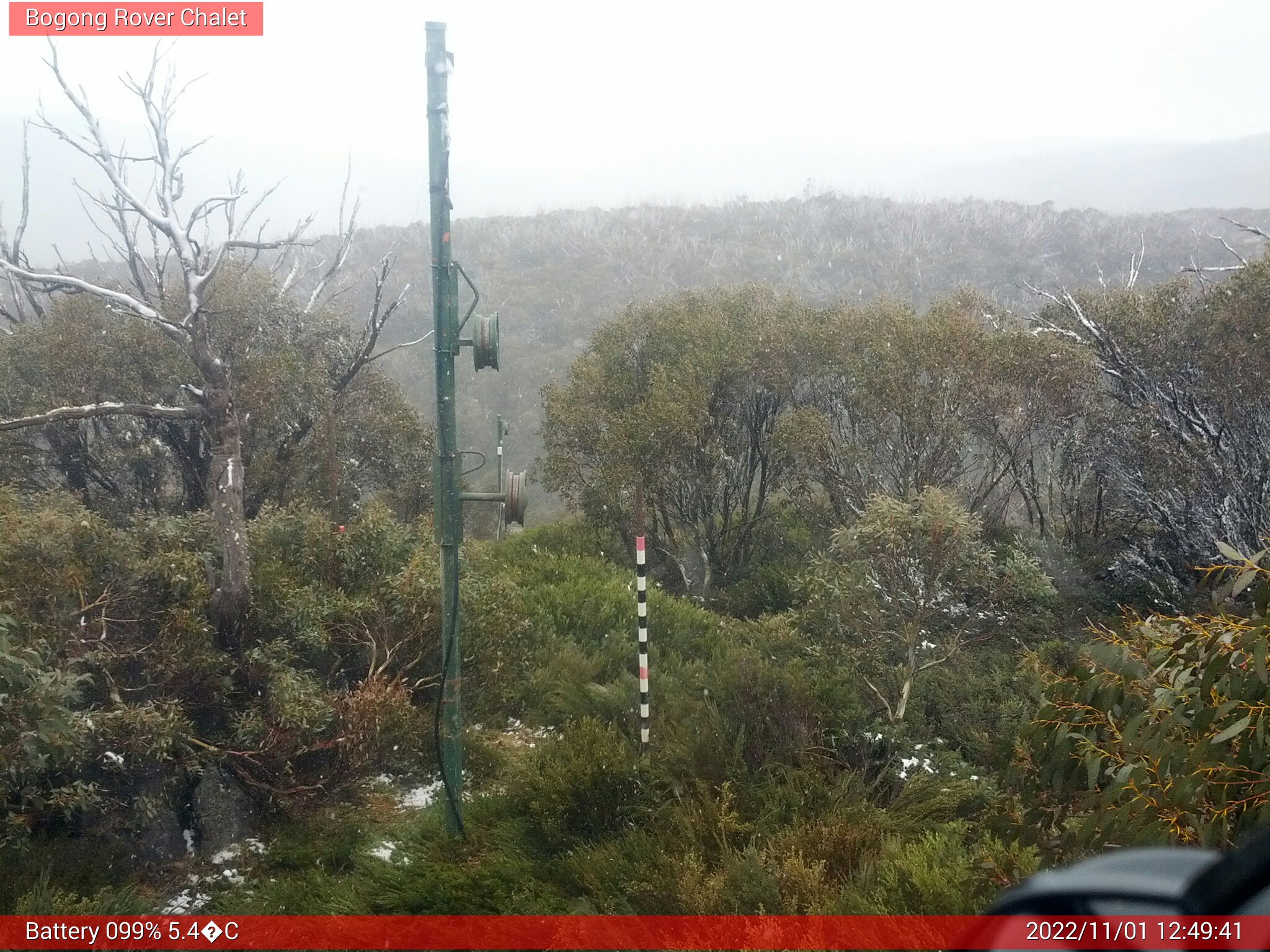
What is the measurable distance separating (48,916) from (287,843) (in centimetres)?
141

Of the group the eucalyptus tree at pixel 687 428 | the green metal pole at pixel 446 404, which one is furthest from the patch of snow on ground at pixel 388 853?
the eucalyptus tree at pixel 687 428

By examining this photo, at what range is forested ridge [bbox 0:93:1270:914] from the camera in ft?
12.2

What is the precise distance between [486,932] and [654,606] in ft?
16.1

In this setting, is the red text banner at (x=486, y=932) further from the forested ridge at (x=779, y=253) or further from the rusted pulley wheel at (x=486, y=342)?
the forested ridge at (x=779, y=253)

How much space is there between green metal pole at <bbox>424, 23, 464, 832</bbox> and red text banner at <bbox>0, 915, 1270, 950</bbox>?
96 centimetres

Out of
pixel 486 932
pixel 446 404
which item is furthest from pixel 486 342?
pixel 486 932

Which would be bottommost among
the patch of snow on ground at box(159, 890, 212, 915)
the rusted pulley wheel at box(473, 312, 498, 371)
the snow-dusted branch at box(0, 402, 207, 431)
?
the patch of snow on ground at box(159, 890, 212, 915)

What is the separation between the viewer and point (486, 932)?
12.6 ft

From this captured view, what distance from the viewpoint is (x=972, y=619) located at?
22.8 ft

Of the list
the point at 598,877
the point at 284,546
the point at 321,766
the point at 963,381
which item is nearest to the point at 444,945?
the point at 598,877

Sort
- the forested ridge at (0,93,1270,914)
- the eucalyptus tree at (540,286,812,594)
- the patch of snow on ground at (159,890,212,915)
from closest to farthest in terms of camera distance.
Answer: the forested ridge at (0,93,1270,914) → the patch of snow on ground at (159,890,212,915) → the eucalyptus tree at (540,286,812,594)

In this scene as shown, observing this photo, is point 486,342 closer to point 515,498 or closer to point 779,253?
point 515,498

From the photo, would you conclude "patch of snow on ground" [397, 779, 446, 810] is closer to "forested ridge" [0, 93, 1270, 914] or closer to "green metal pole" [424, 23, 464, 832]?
"forested ridge" [0, 93, 1270, 914]

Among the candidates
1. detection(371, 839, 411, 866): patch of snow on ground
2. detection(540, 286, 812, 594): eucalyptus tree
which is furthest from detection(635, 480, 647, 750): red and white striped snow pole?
detection(540, 286, 812, 594): eucalyptus tree
